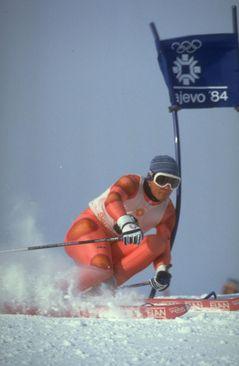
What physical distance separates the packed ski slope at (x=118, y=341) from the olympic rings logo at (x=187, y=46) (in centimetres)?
452

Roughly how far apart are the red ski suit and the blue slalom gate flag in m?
2.17

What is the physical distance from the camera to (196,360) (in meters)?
2.31

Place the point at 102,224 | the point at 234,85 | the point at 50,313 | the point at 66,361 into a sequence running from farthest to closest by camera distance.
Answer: the point at 234,85 < the point at 102,224 < the point at 50,313 < the point at 66,361

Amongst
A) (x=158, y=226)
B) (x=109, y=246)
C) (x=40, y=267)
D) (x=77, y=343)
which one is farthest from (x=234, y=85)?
(x=77, y=343)

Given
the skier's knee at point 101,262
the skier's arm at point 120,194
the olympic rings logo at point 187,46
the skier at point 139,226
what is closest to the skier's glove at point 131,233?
the skier's arm at point 120,194

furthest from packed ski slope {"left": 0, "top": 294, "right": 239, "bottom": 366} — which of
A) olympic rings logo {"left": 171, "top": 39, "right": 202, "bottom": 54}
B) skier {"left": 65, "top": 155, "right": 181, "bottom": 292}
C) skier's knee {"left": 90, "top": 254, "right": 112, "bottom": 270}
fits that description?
olympic rings logo {"left": 171, "top": 39, "right": 202, "bottom": 54}

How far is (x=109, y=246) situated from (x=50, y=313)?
134 centimetres

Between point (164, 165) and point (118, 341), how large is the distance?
8.20ft

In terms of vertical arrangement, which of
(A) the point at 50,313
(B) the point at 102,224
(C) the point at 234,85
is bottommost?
(A) the point at 50,313

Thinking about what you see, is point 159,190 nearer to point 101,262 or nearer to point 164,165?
point 164,165

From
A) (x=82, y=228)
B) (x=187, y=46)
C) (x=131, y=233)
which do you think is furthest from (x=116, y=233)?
(x=187, y=46)

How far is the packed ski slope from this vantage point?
7.52 feet

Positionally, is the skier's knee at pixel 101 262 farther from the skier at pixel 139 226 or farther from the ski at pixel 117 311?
the ski at pixel 117 311

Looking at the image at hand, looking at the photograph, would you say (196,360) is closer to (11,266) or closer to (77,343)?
(77,343)
